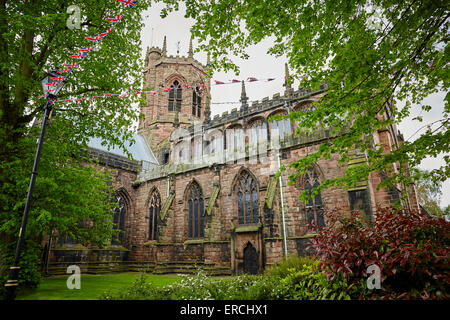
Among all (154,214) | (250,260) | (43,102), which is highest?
(43,102)

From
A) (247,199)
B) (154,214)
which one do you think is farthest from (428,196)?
(154,214)

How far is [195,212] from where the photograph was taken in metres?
19.4

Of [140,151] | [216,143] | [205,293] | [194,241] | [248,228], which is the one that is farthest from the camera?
[140,151]

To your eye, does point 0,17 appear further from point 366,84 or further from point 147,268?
point 147,268

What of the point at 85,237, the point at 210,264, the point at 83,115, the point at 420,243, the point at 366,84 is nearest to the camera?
the point at 420,243

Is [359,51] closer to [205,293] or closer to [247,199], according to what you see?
[205,293]

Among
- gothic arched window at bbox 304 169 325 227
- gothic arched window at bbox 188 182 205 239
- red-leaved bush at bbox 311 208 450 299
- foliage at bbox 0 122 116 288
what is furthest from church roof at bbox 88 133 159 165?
red-leaved bush at bbox 311 208 450 299

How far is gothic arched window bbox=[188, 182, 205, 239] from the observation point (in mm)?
18828

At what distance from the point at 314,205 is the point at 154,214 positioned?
13921 mm

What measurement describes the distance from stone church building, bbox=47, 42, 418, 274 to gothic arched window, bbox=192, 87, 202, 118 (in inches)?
158

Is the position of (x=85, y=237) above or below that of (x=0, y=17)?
below
